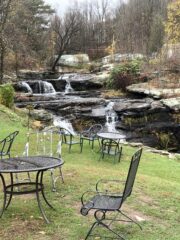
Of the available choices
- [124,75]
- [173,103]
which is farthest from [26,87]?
[173,103]

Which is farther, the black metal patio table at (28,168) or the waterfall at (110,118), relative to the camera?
the waterfall at (110,118)

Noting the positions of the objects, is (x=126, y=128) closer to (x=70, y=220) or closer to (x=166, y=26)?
(x=70, y=220)

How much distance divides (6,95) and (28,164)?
37.4 feet

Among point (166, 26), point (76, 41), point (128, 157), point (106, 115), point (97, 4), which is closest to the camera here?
point (128, 157)

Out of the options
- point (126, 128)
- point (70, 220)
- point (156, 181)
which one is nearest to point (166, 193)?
point (156, 181)

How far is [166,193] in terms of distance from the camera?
6.09 metres

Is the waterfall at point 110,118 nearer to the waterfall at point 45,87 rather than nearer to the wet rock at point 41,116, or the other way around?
the wet rock at point 41,116

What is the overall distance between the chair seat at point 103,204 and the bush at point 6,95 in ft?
38.7

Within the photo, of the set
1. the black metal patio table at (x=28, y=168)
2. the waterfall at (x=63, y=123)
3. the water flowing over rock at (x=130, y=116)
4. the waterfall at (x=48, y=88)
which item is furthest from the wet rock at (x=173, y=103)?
the black metal patio table at (x=28, y=168)

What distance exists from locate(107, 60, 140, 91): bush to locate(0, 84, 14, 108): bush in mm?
9998

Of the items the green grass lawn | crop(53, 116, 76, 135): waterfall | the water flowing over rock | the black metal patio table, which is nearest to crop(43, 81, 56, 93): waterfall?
the water flowing over rock

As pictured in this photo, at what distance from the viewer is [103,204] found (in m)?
4.12

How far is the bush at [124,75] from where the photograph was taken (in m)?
24.4

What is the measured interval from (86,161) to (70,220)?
14.8ft
